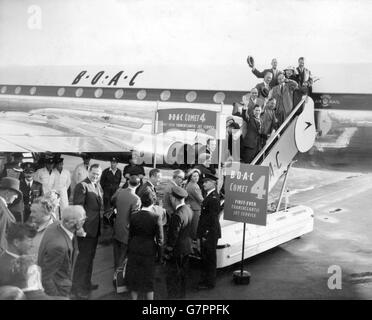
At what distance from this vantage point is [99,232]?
459cm

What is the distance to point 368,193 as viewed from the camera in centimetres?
588

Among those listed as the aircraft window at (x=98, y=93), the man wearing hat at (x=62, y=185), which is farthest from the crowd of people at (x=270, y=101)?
the aircraft window at (x=98, y=93)

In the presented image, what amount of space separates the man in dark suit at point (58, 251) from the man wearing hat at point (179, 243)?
0.98 meters

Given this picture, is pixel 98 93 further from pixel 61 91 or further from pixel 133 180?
pixel 133 180

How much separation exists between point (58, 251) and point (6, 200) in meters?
1.45

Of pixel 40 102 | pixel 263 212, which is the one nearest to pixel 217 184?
pixel 263 212

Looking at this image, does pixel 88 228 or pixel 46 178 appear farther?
pixel 46 178

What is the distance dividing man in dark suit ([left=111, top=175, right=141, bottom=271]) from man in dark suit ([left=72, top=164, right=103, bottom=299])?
21 centimetres

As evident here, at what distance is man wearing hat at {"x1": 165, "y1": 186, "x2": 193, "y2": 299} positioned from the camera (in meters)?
4.32

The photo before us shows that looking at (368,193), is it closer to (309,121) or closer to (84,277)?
(309,121)

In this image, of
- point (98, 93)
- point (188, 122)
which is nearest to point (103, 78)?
point (98, 93)

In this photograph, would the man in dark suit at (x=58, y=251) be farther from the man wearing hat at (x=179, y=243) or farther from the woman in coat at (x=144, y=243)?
the man wearing hat at (x=179, y=243)

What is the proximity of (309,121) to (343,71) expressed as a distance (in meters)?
0.99

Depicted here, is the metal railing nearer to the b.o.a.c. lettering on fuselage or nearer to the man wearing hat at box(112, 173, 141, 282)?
the man wearing hat at box(112, 173, 141, 282)
